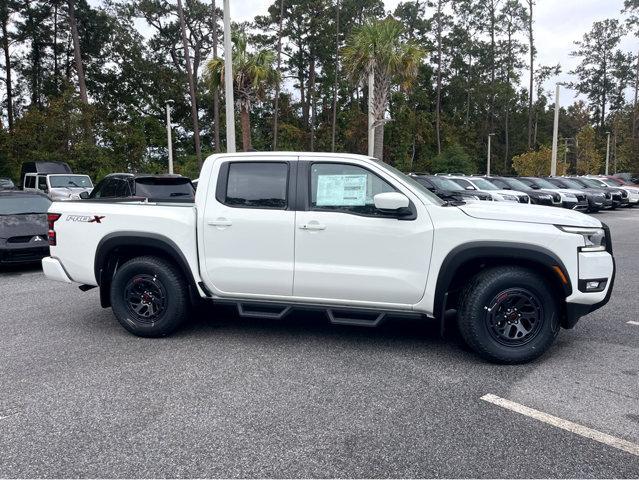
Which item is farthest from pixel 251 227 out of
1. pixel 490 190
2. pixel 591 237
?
pixel 490 190

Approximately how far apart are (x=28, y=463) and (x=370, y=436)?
1996 mm

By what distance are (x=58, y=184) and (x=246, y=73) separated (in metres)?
8.34

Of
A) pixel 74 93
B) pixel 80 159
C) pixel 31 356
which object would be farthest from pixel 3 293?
pixel 74 93

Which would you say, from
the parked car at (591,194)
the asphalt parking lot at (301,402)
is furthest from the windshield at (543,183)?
the asphalt parking lot at (301,402)

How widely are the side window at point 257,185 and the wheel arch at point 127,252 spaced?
2.40 feet

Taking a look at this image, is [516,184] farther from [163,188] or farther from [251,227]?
[251,227]

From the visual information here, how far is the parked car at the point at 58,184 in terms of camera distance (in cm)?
1958

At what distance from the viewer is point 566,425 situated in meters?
3.47

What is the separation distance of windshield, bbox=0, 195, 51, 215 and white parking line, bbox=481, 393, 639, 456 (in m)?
9.40

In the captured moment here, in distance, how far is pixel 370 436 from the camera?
131 inches

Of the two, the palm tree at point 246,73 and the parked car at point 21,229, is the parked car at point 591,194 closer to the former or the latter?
the palm tree at point 246,73

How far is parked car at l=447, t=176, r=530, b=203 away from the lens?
63.2ft

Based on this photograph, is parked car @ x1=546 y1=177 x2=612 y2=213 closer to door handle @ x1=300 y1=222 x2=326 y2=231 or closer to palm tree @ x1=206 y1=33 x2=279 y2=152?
palm tree @ x1=206 y1=33 x2=279 y2=152

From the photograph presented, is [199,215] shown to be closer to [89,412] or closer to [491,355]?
[89,412]
